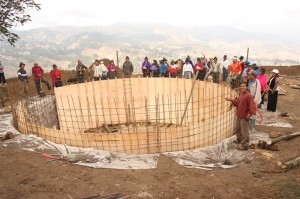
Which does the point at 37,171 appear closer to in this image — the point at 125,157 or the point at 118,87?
the point at 125,157

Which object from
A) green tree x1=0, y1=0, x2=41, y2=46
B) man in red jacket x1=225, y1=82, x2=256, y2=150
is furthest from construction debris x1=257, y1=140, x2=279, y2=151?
green tree x1=0, y1=0, x2=41, y2=46

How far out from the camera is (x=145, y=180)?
422 cm

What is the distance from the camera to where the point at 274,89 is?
7707mm

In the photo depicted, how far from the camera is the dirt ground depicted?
3.82 m

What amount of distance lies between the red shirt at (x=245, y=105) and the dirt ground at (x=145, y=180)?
0.90 meters

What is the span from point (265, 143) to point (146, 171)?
254 centimetres

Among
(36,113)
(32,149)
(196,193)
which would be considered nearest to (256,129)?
(196,193)

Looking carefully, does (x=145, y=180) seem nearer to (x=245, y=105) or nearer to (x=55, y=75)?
(x=245, y=105)

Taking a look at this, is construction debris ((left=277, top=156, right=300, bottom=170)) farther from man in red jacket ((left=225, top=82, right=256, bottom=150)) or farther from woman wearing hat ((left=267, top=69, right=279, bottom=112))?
woman wearing hat ((left=267, top=69, right=279, bottom=112))

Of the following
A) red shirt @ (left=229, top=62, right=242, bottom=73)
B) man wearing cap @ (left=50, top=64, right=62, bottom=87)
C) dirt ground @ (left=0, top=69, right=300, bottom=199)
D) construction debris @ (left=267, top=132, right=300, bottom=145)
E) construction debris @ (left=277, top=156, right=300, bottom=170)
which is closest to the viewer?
dirt ground @ (left=0, top=69, right=300, bottom=199)

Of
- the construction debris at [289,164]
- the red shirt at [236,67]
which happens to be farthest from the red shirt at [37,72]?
the construction debris at [289,164]

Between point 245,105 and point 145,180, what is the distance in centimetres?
256

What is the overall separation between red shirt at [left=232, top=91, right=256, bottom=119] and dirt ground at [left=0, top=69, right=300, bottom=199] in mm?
900

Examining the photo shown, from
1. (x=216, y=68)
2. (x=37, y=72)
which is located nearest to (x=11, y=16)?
(x=37, y=72)
